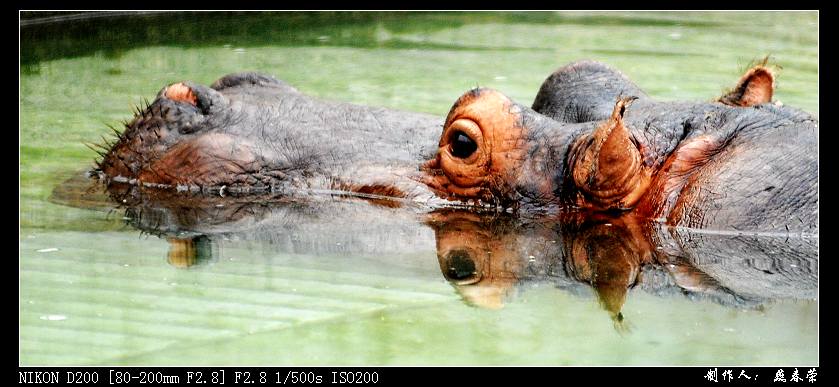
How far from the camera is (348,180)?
637cm

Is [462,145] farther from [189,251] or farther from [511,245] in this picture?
[189,251]

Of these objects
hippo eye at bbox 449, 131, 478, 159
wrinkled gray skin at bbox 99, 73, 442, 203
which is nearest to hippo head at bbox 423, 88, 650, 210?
hippo eye at bbox 449, 131, 478, 159

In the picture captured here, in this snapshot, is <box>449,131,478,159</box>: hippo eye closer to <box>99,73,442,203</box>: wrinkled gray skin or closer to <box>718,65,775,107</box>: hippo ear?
<box>99,73,442,203</box>: wrinkled gray skin

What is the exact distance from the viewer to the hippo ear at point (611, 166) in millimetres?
5535

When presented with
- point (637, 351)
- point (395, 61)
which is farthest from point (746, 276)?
point (395, 61)

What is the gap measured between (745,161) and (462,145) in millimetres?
1233

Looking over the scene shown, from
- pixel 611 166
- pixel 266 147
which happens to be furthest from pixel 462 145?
pixel 266 147

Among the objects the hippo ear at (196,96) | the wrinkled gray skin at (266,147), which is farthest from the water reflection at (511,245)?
the hippo ear at (196,96)

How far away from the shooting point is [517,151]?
5898 mm

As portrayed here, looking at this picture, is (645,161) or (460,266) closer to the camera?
(460,266)

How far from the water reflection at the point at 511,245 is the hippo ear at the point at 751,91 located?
3.11 feet

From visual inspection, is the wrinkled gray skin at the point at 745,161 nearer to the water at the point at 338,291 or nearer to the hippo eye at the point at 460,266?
the water at the point at 338,291

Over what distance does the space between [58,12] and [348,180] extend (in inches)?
325

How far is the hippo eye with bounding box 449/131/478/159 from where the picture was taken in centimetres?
597
